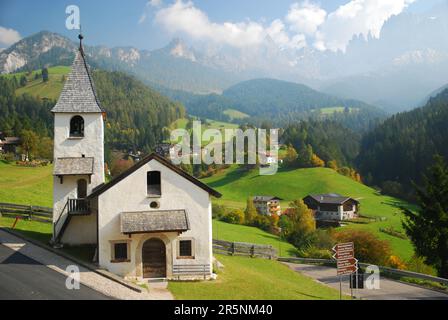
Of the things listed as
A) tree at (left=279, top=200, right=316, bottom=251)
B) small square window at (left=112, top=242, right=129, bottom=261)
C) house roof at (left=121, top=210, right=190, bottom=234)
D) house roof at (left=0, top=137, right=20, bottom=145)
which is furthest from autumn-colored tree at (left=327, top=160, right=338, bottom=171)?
small square window at (left=112, top=242, right=129, bottom=261)

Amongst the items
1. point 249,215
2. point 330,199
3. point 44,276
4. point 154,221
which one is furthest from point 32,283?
point 330,199

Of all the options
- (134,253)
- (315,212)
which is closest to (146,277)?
(134,253)

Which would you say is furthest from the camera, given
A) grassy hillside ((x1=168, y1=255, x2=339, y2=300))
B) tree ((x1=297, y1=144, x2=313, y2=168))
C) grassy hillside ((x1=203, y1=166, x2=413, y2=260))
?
tree ((x1=297, y1=144, x2=313, y2=168))

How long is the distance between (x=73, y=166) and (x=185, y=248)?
8719 mm

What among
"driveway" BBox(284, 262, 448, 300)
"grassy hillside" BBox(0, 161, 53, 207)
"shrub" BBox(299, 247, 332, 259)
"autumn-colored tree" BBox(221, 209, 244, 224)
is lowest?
"shrub" BBox(299, 247, 332, 259)

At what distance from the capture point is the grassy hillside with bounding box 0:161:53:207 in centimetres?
4069

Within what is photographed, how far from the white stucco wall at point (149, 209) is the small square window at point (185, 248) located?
0.81 ft

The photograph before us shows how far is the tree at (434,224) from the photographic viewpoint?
2969cm

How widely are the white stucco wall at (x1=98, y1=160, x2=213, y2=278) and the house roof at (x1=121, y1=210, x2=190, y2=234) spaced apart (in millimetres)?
321

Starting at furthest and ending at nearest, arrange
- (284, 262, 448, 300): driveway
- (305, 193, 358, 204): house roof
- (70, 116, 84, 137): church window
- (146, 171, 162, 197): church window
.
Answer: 1. (305, 193, 358, 204): house roof
2. (70, 116, 84, 137): church window
3. (284, 262, 448, 300): driveway
4. (146, 171, 162, 197): church window

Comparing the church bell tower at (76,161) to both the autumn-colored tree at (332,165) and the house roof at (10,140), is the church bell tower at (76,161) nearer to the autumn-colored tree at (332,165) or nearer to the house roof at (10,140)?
the house roof at (10,140)

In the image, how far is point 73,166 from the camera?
24.9 m

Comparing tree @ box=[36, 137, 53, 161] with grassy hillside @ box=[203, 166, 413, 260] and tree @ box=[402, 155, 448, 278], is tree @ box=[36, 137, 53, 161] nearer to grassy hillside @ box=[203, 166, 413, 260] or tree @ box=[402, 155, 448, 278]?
grassy hillside @ box=[203, 166, 413, 260]

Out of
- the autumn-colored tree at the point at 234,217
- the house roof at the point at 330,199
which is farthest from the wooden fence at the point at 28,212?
the house roof at the point at 330,199
